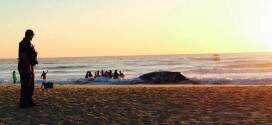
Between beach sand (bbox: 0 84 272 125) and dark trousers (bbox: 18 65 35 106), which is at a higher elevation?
dark trousers (bbox: 18 65 35 106)

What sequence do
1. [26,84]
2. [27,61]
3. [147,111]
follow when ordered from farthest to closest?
[26,84]
[27,61]
[147,111]

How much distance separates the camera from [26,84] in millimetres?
10953

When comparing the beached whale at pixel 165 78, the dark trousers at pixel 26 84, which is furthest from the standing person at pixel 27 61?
the beached whale at pixel 165 78

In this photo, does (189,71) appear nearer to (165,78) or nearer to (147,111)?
(165,78)

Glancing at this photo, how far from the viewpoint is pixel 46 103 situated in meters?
12.4

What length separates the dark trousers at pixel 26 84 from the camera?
10.9 meters

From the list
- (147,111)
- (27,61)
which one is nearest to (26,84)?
(27,61)

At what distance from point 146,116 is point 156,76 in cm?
2380

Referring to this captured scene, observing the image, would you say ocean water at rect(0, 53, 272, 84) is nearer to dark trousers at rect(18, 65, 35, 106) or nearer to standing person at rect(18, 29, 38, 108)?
dark trousers at rect(18, 65, 35, 106)

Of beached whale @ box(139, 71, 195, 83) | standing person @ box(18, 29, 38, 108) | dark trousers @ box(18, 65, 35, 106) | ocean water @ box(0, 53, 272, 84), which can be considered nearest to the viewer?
standing person @ box(18, 29, 38, 108)

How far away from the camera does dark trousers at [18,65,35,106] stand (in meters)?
10.9

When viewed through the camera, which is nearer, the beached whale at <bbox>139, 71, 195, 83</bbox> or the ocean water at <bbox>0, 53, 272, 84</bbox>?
the beached whale at <bbox>139, 71, 195, 83</bbox>

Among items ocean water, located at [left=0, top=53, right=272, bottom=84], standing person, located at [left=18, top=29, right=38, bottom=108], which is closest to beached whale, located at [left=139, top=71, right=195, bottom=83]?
ocean water, located at [left=0, top=53, right=272, bottom=84]

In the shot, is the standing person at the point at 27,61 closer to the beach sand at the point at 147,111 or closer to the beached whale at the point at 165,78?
the beach sand at the point at 147,111
